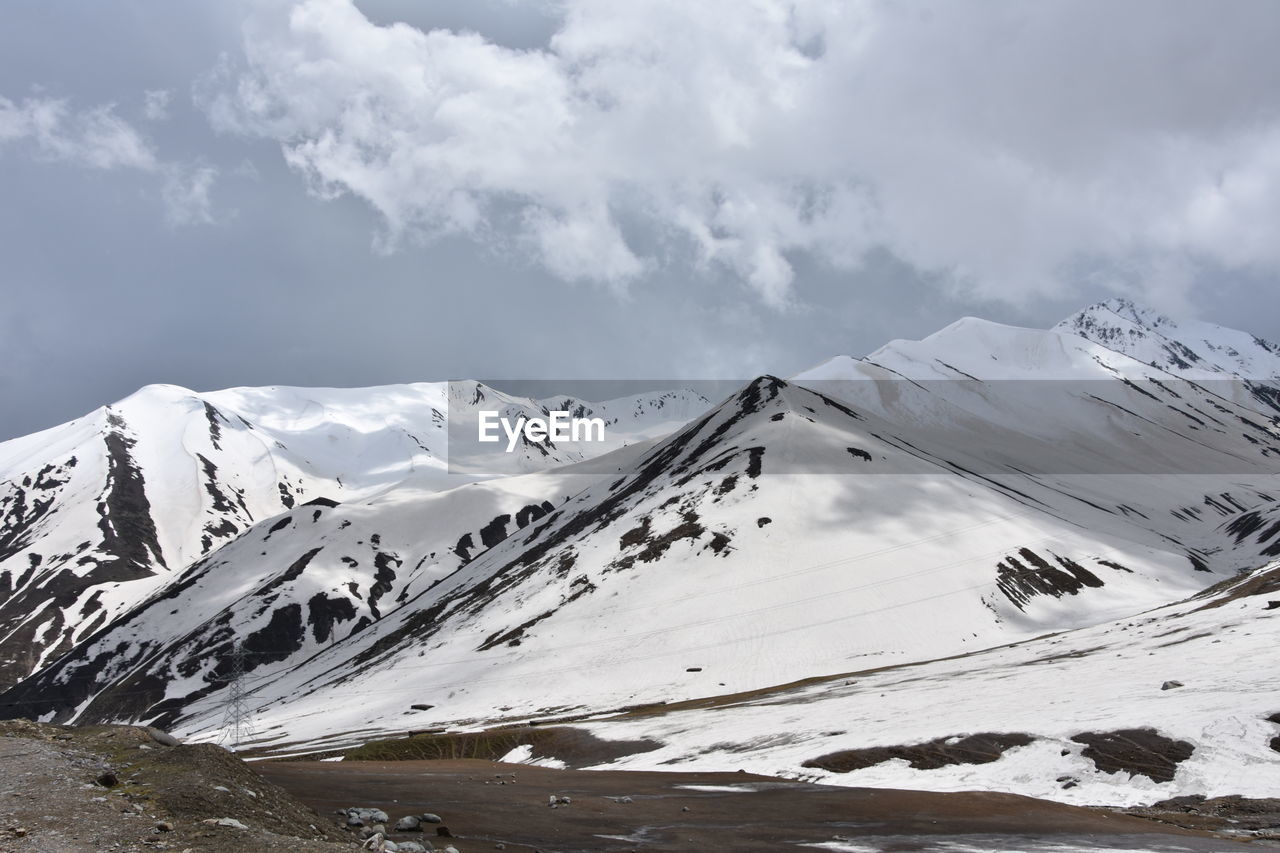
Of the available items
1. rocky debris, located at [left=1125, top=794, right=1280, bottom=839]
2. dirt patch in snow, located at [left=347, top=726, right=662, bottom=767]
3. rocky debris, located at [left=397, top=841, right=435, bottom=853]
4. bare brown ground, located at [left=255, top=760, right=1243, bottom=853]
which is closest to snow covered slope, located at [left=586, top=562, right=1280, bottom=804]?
rocky debris, located at [left=1125, top=794, right=1280, bottom=839]

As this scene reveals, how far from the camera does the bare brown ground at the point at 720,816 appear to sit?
2919cm

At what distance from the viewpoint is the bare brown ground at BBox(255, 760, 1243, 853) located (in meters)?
29.2

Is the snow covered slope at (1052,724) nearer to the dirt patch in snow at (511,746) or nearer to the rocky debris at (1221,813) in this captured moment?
the rocky debris at (1221,813)

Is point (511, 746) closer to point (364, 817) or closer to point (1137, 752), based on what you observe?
point (1137, 752)

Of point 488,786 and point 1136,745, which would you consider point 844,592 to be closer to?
point 1136,745

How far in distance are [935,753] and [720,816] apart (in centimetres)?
2282

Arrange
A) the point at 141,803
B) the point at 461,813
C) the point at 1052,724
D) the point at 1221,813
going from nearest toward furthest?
the point at 141,803 < the point at 461,813 < the point at 1221,813 < the point at 1052,724

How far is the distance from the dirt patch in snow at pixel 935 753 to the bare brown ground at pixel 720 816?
17.2 feet

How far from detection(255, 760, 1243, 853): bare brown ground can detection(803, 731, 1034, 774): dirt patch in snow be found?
17.2ft

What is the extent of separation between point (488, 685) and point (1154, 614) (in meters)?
92.3

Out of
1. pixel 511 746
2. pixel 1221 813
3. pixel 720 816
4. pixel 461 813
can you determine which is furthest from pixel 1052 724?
pixel 511 746

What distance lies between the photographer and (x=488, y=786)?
46.4 meters

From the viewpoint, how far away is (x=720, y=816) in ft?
117

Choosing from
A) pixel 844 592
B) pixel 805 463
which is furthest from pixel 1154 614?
pixel 805 463
